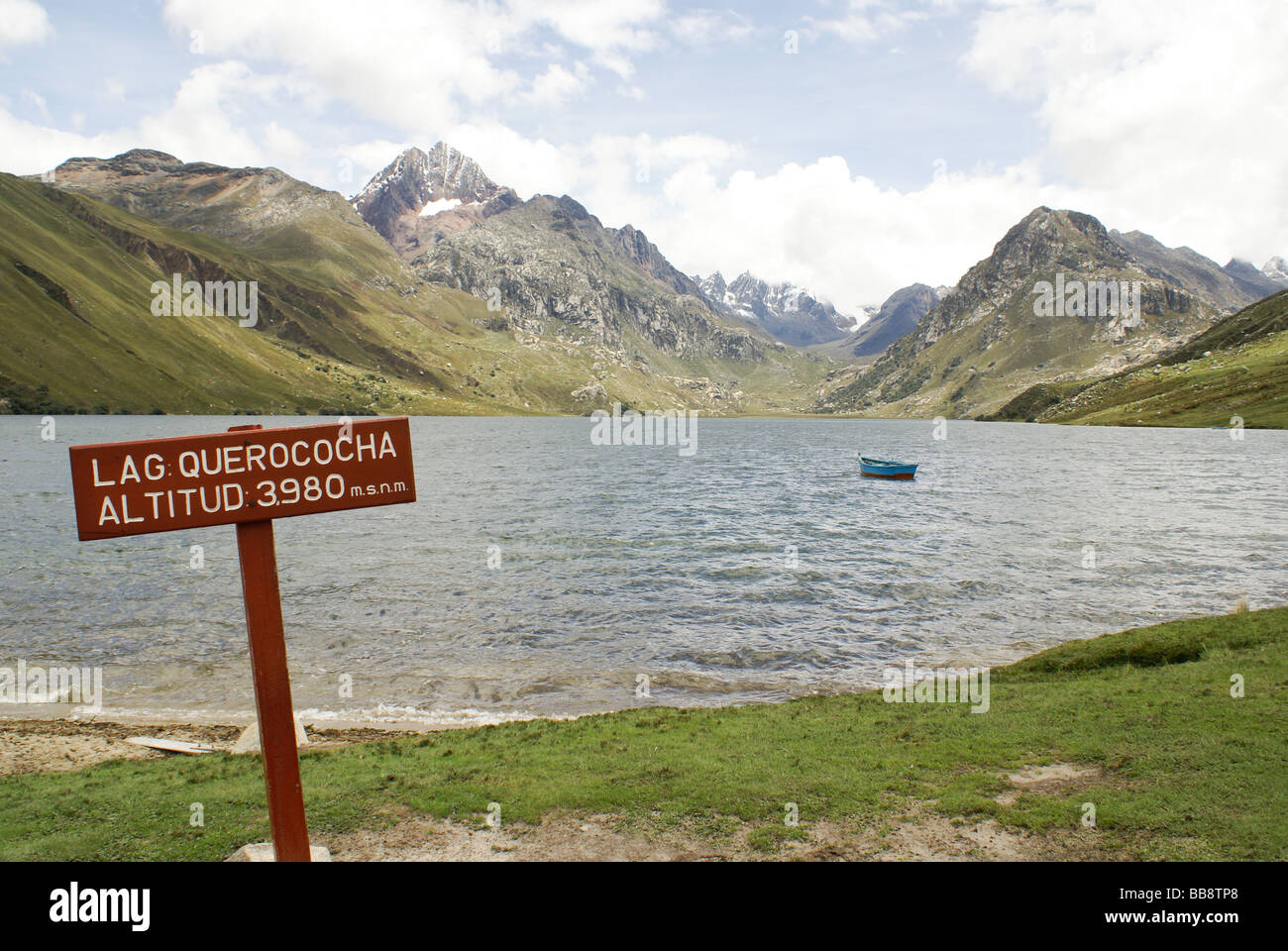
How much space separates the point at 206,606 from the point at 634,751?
33.1 m

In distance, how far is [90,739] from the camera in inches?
891

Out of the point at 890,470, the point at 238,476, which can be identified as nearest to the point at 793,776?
the point at 238,476

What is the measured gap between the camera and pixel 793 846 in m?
12.4

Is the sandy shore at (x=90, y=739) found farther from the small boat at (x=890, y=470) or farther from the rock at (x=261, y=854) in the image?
the small boat at (x=890, y=470)

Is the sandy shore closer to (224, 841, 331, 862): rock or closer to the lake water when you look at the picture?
the lake water

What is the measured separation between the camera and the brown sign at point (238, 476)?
24.7 feet

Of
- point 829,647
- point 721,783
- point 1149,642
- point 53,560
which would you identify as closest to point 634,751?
point 721,783

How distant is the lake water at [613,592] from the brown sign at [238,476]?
62.8 feet

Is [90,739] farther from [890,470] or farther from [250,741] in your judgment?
[890,470]

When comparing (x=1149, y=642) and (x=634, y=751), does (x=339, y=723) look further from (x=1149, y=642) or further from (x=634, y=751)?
(x=1149, y=642)

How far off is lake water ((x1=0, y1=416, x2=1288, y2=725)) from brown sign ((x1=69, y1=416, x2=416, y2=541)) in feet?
62.8

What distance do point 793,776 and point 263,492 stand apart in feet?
41.7

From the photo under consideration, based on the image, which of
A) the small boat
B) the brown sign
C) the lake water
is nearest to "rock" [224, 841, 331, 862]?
the brown sign
